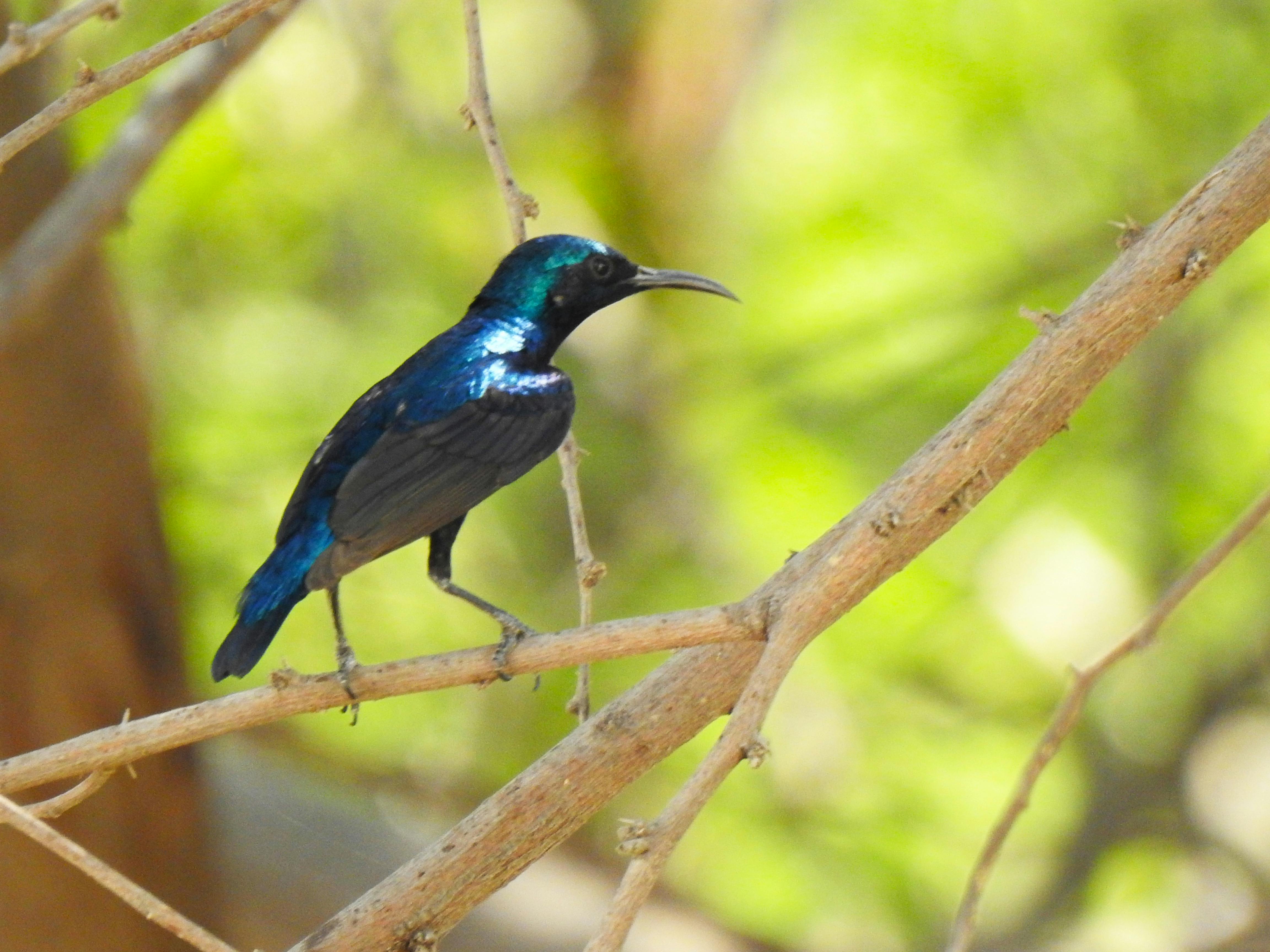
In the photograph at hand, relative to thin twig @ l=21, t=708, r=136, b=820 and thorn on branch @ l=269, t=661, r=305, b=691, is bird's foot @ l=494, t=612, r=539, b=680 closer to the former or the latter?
thorn on branch @ l=269, t=661, r=305, b=691

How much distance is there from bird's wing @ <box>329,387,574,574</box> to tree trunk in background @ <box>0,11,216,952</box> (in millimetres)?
1799

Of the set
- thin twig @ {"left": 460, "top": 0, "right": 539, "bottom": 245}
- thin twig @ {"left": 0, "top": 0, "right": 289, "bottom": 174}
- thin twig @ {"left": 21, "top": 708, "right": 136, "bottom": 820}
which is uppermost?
thin twig @ {"left": 0, "top": 0, "right": 289, "bottom": 174}

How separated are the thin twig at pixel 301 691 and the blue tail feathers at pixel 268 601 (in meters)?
→ 0.55

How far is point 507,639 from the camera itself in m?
2.63

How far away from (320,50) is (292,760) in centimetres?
318

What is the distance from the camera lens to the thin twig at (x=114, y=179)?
4066mm

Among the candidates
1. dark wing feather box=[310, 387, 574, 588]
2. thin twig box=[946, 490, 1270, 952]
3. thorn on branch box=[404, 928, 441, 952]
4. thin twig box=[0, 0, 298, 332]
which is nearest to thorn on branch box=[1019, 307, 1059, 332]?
thin twig box=[946, 490, 1270, 952]

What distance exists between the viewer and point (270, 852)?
191 inches

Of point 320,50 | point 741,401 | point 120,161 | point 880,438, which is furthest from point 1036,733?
point 320,50

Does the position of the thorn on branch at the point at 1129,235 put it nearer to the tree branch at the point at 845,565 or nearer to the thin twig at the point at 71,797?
the tree branch at the point at 845,565

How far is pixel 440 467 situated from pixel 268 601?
44 cm

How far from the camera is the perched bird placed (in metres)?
2.84

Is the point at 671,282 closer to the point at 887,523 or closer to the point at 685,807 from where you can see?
the point at 887,523

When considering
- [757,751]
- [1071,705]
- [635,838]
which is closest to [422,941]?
[635,838]
